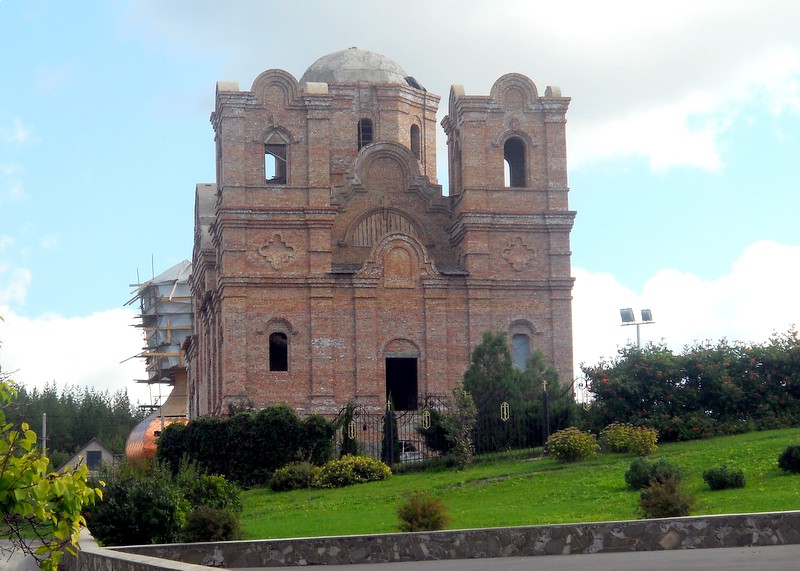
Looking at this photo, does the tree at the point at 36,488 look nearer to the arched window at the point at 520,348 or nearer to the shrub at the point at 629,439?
the shrub at the point at 629,439

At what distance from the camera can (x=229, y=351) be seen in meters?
38.5

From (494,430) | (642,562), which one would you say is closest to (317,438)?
→ (494,430)

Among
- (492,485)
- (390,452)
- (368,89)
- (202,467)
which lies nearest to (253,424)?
(202,467)

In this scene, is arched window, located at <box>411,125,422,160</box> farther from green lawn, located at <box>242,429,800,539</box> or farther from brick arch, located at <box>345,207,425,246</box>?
green lawn, located at <box>242,429,800,539</box>

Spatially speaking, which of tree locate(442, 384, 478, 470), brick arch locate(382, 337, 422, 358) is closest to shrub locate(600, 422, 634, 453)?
tree locate(442, 384, 478, 470)

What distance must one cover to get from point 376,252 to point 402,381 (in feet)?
14.1

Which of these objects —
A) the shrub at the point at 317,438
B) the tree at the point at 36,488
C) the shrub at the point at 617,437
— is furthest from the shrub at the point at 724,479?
the tree at the point at 36,488

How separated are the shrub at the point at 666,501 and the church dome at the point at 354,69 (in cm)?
2934

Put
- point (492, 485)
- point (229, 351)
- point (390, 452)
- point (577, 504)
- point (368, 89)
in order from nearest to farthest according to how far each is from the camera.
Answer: point (577, 504) < point (492, 485) < point (390, 452) < point (229, 351) < point (368, 89)

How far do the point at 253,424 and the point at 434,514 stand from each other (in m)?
14.8

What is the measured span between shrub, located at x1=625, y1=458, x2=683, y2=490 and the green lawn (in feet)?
1.11

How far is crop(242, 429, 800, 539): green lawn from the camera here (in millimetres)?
20750

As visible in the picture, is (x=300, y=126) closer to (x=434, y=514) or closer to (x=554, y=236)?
(x=554, y=236)

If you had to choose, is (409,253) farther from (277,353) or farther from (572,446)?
(572,446)
